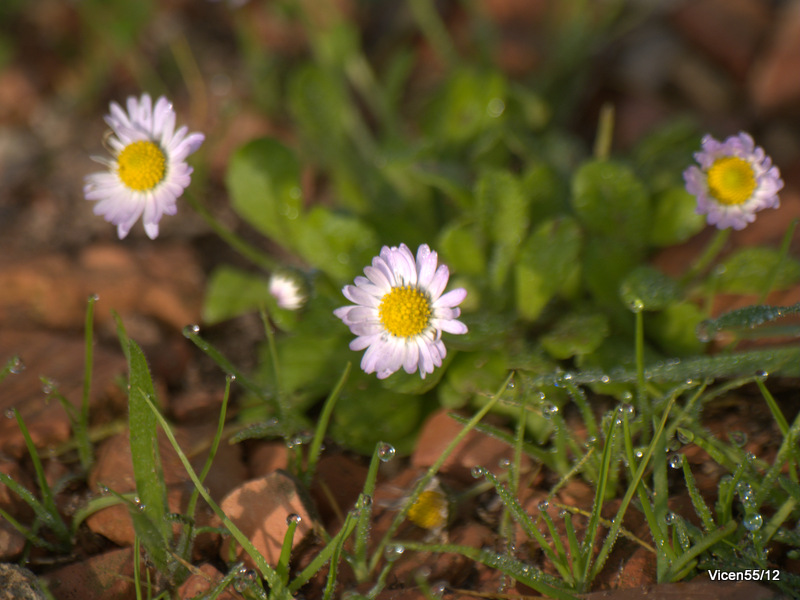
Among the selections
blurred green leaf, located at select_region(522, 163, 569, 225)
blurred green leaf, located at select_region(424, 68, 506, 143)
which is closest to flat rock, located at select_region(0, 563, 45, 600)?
blurred green leaf, located at select_region(522, 163, 569, 225)

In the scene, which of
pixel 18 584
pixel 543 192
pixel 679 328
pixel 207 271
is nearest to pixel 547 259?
pixel 543 192

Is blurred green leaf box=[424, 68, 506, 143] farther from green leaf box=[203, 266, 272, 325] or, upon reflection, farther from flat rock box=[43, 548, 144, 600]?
flat rock box=[43, 548, 144, 600]

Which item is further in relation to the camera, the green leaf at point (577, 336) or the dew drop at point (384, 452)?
the green leaf at point (577, 336)

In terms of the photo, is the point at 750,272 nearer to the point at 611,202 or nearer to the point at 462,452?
the point at 611,202

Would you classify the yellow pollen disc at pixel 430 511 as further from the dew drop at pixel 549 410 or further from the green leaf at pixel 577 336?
the green leaf at pixel 577 336

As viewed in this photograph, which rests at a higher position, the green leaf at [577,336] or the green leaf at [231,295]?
the green leaf at [231,295]

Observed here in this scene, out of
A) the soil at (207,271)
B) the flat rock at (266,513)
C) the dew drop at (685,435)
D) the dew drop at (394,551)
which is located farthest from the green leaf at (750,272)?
the flat rock at (266,513)

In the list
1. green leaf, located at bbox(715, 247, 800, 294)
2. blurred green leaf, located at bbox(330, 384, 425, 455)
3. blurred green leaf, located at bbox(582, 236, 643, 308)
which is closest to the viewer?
Answer: blurred green leaf, located at bbox(330, 384, 425, 455)
